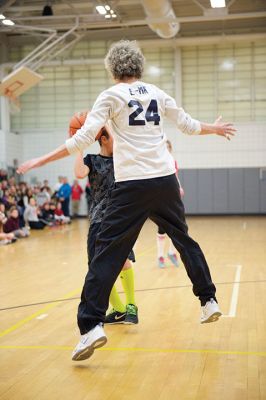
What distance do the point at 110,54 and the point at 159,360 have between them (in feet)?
7.14

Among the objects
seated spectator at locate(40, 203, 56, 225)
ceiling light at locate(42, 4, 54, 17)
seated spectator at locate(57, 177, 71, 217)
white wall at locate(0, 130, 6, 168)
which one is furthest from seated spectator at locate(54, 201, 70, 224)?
ceiling light at locate(42, 4, 54, 17)

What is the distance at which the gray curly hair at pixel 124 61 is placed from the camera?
12.8 feet

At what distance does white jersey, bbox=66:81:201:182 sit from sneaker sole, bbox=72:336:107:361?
3.51ft

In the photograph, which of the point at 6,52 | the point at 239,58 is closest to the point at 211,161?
the point at 239,58

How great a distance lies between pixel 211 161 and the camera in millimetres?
24266

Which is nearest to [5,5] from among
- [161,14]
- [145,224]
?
[161,14]

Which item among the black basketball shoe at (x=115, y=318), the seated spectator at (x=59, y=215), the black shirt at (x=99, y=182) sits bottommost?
the seated spectator at (x=59, y=215)

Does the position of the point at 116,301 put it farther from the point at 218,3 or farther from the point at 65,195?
the point at 65,195

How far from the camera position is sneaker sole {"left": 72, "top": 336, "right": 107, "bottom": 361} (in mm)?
3768

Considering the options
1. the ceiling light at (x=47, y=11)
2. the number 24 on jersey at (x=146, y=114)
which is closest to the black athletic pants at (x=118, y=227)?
the number 24 on jersey at (x=146, y=114)

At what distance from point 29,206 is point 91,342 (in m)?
15.3

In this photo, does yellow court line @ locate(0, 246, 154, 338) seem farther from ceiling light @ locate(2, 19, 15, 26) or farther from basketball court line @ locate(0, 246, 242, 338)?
ceiling light @ locate(2, 19, 15, 26)

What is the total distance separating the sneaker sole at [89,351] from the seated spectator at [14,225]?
11.8 meters

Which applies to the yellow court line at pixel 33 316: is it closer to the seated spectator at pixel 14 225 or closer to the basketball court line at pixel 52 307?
the basketball court line at pixel 52 307
